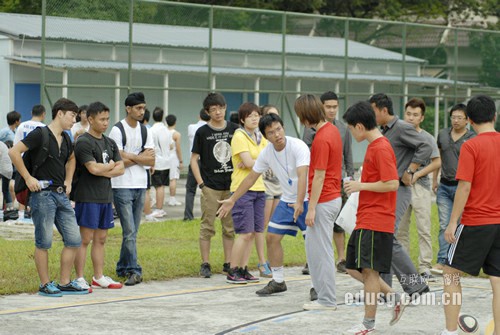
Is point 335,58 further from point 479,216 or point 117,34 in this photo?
point 479,216

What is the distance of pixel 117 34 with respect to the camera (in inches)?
746

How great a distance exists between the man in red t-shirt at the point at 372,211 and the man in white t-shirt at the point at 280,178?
1.40 meters

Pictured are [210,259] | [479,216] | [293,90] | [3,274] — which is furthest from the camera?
[293,90]

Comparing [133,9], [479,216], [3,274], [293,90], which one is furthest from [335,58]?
[479,216]

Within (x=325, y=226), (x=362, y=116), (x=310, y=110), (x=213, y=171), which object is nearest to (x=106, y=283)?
(x=213, y=171)

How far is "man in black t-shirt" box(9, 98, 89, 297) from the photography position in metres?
9.86

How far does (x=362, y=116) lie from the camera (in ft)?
27.5

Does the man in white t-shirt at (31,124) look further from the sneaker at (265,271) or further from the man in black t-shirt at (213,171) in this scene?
the sneaker at (265,271)

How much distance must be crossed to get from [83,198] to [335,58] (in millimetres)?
14618

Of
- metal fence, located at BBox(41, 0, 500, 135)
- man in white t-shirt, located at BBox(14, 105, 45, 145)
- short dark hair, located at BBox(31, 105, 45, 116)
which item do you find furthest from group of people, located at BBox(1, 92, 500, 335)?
metal fence, located at BBox(41, 0, 500, 135)

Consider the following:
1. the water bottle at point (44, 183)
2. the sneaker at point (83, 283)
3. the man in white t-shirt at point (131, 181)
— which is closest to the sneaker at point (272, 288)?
Answer: the man in white t-shirt at point (131, 181)

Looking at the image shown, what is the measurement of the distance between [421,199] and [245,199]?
7.51 feet

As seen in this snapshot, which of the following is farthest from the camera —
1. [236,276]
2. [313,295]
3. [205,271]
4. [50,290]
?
[205,271]

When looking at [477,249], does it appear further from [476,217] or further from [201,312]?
[201,312]
